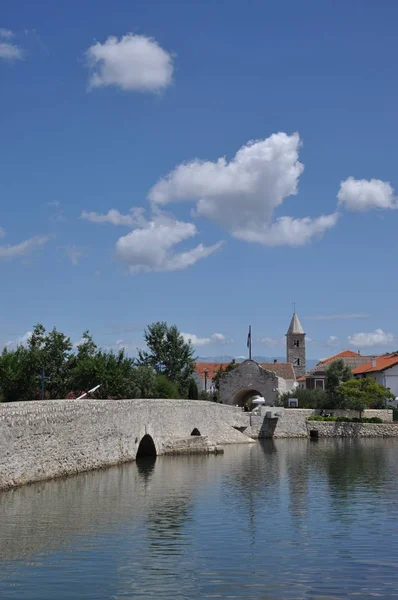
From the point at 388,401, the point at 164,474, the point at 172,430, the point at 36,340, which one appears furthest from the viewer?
the point at 388,401

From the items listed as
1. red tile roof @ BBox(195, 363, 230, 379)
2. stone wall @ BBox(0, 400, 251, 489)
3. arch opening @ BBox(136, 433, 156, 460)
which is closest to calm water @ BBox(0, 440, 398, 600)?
stone wall @ BBox(0, 400, 251, 489)

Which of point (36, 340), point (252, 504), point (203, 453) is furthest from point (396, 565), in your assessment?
point (36, 340)

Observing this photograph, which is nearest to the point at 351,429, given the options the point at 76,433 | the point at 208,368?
the point at 76,433

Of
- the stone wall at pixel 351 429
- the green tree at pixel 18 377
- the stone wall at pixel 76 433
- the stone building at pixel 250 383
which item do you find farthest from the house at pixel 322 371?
the stone wall at pixel 76 433

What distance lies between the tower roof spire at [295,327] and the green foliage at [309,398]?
113 ft

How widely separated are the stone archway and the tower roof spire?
2613 cm

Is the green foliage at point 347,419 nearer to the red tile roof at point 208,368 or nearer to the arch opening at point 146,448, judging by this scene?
the arch opening at point 146,448

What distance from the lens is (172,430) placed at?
117 ft

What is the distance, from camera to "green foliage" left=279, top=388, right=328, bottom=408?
2368 inches

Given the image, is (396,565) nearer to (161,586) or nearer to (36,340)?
(161,586)

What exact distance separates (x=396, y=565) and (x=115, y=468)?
15.9 m

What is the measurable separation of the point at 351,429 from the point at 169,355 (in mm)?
18680

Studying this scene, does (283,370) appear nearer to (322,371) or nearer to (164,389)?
(322,371)

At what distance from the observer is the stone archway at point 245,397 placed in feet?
212
